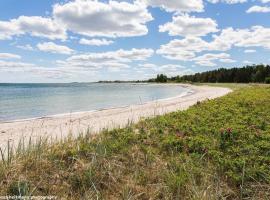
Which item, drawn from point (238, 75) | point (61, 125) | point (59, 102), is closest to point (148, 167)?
point (61, 125)

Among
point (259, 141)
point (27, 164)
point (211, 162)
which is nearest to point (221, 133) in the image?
point (259, 141)

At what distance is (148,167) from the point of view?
5.93 m

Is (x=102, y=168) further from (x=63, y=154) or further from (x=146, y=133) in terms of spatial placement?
(x=146, y=133)

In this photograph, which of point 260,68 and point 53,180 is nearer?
point 53,180

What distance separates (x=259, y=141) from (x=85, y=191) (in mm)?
4679

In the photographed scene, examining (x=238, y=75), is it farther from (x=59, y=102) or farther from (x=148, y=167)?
(x=148, y=167)

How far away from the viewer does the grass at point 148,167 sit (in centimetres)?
486

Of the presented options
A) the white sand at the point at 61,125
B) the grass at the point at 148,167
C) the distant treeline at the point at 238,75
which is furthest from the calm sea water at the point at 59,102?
the distant treeline at the point at 238,75

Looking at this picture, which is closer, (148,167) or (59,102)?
(148,167)

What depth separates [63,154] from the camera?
6098 millimetres

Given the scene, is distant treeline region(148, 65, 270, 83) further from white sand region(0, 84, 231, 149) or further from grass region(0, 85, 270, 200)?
grass region(0, 85, 270, 200)

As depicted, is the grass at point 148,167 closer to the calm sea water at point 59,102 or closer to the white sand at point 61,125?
the white sand at point 61,125

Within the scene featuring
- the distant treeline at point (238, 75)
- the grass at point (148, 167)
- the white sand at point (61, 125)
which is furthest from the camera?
the distant treeline at point (238, 75)

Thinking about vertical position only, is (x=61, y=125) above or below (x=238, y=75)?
below
